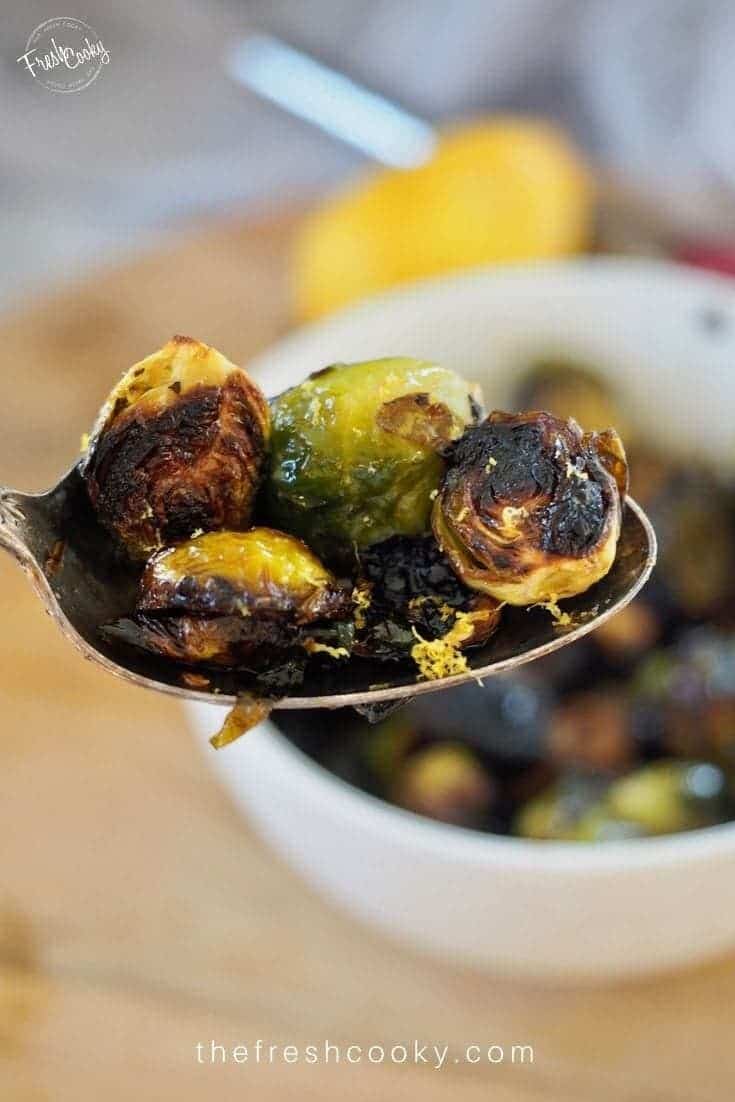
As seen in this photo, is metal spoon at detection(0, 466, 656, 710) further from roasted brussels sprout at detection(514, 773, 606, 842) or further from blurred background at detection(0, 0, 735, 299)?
blurred background at detection(0, 0, 735, 299)

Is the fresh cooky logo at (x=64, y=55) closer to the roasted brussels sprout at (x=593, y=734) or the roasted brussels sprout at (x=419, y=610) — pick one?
the roasted brussels sprout at (x=419, y=610)

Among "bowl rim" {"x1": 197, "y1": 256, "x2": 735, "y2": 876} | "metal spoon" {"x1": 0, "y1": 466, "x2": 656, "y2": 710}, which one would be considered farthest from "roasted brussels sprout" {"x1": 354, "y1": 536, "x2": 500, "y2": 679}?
"bowl rim" {"x1": 197, "y1": 256, "x2": 735, "y2": 876}

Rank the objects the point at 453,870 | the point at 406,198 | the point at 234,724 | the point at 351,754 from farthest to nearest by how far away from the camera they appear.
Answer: the point at 406,198 → the point at 351,754 → the point at 453,870 → the point at 234,724

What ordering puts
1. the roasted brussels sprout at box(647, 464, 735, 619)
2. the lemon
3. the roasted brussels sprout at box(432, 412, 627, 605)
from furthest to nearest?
the lemon < the roasted brussels sprout at box(647, 464, 735, 619) < the roasted brussels sprout at box(432, 412, 627, 605)

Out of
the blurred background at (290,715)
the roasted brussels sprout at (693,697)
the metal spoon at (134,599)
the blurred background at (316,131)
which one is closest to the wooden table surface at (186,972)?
the blurred background at (290,715)

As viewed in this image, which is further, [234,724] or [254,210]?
[254,210]

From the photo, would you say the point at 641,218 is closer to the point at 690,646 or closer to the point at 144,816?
the point at 690,646

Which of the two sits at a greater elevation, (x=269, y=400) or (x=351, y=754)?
(x=269, y=400)

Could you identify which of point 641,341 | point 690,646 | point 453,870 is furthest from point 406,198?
point 453,870
